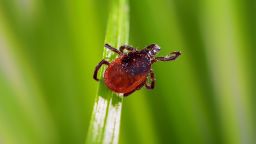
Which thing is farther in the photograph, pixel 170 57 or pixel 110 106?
pixel 170 57

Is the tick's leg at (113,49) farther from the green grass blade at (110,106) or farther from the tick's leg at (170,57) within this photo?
the tick's leg at (170,57)

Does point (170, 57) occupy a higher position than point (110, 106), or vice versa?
point (170, 57)

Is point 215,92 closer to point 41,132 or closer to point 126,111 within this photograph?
point 126,111

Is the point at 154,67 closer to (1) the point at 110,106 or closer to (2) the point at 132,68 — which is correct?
(2) the point at 132,68

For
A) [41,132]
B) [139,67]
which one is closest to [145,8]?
[139,67]

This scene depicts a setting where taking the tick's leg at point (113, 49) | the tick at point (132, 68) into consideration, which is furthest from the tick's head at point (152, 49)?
the tick's leg at point (113, 49)

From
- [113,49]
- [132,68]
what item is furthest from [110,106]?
[132,68]
